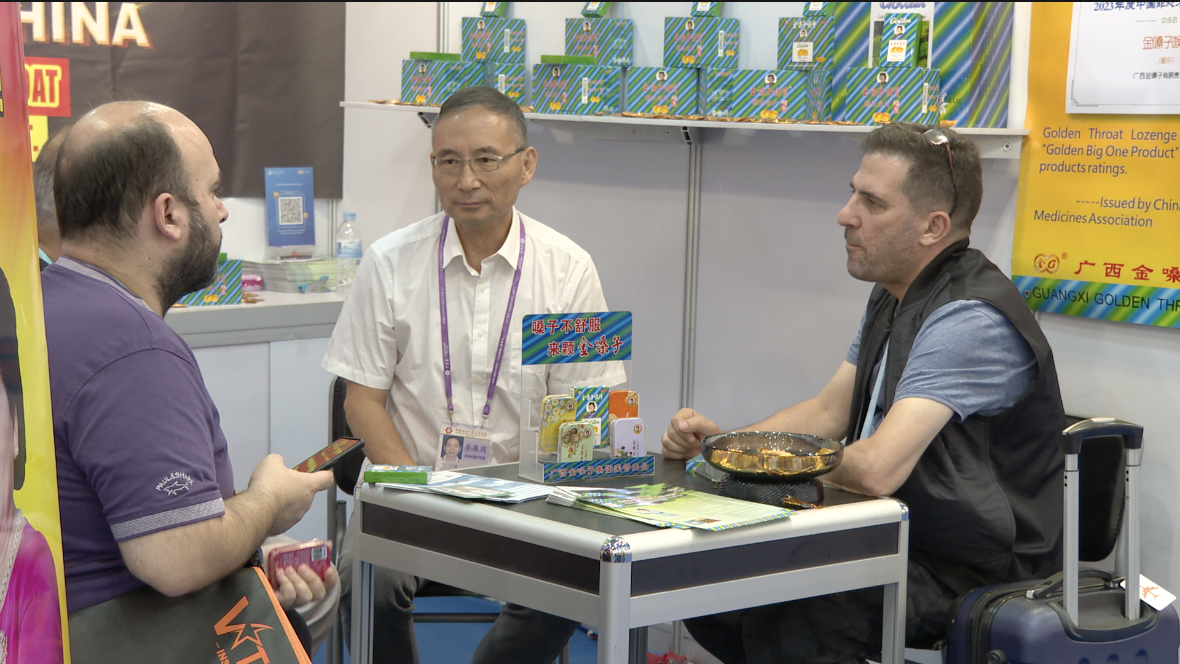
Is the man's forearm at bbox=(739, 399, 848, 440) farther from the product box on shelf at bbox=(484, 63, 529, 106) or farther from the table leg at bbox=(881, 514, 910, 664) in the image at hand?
the product box on shelf at bbox=(484, 63, 529, 106)

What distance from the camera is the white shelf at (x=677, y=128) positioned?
2.81 metres

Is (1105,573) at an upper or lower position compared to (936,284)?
lower

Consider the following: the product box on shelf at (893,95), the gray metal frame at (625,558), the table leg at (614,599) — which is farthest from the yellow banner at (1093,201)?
the table leg at (614,599)

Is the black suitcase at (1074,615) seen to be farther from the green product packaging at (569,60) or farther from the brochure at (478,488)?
the green product packaging at (569,60)

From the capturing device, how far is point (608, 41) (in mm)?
3514

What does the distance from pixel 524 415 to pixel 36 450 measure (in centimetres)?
114

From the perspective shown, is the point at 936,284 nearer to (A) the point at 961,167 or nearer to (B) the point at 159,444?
(A) the point at 961,167

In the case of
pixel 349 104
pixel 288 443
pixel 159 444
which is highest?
pixel 349 104

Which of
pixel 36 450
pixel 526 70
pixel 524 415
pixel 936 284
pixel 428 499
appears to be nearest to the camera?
pixel 36 450

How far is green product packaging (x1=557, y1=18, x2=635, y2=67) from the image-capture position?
3.50 meters

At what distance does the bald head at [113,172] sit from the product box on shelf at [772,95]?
179 centimetres

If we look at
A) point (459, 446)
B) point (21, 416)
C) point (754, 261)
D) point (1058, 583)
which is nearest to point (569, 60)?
point (754, 261)

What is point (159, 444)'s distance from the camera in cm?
155

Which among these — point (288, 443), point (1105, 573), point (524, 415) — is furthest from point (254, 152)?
point (1105, 573)
